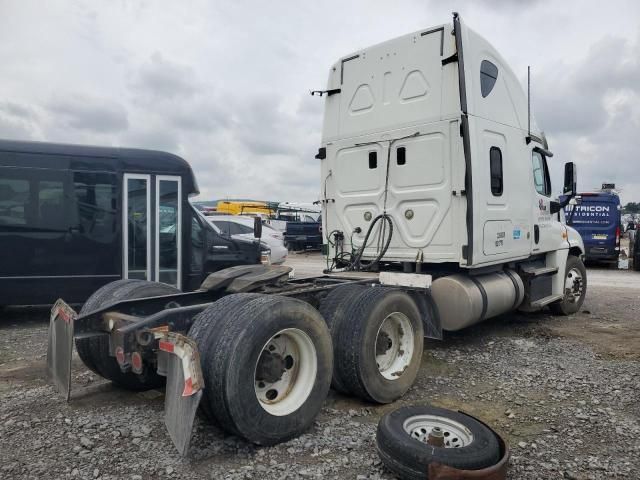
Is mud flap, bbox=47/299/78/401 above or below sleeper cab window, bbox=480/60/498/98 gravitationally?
below

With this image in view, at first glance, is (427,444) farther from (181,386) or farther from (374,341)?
(181,386)

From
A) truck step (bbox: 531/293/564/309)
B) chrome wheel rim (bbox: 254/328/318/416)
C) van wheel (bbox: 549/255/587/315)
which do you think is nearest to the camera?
chrome wheel rim (bbox: 254/328/318/416)

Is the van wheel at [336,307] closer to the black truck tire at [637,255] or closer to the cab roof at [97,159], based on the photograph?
the cab roof at [97,159]

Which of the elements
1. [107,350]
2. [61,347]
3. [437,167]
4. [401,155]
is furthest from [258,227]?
[61,347]

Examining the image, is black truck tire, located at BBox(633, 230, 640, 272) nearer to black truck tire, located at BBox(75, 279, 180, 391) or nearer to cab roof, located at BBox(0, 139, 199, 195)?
cab roof, located at BBox(0, 139, 199, 195)

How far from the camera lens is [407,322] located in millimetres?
4656

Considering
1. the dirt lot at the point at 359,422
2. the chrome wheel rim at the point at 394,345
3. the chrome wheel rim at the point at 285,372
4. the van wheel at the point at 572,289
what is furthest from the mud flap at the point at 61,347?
the van wheel at the point at 572,289

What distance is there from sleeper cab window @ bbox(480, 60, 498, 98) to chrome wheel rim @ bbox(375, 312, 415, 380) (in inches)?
120

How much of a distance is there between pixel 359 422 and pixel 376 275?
2.30m

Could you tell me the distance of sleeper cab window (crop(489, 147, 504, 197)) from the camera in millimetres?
6059

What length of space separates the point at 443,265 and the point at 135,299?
143 inches

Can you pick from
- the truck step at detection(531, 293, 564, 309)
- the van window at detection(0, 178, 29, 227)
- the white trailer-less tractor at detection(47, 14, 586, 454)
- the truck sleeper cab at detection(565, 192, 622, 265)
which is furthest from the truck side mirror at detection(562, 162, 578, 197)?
the truck sleeper cab at detection(565, 192, 622, 265)

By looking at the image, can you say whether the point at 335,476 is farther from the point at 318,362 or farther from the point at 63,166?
the point at 63,166

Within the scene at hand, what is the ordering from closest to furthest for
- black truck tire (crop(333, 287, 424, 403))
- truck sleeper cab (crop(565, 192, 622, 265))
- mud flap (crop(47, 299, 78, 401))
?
mud flap (crop(47, 299, 78, 401)) → black truck tire (crop(333, 287, 424, 403)) → truck sleeper cab (crop(565, 192, 622, 265))
